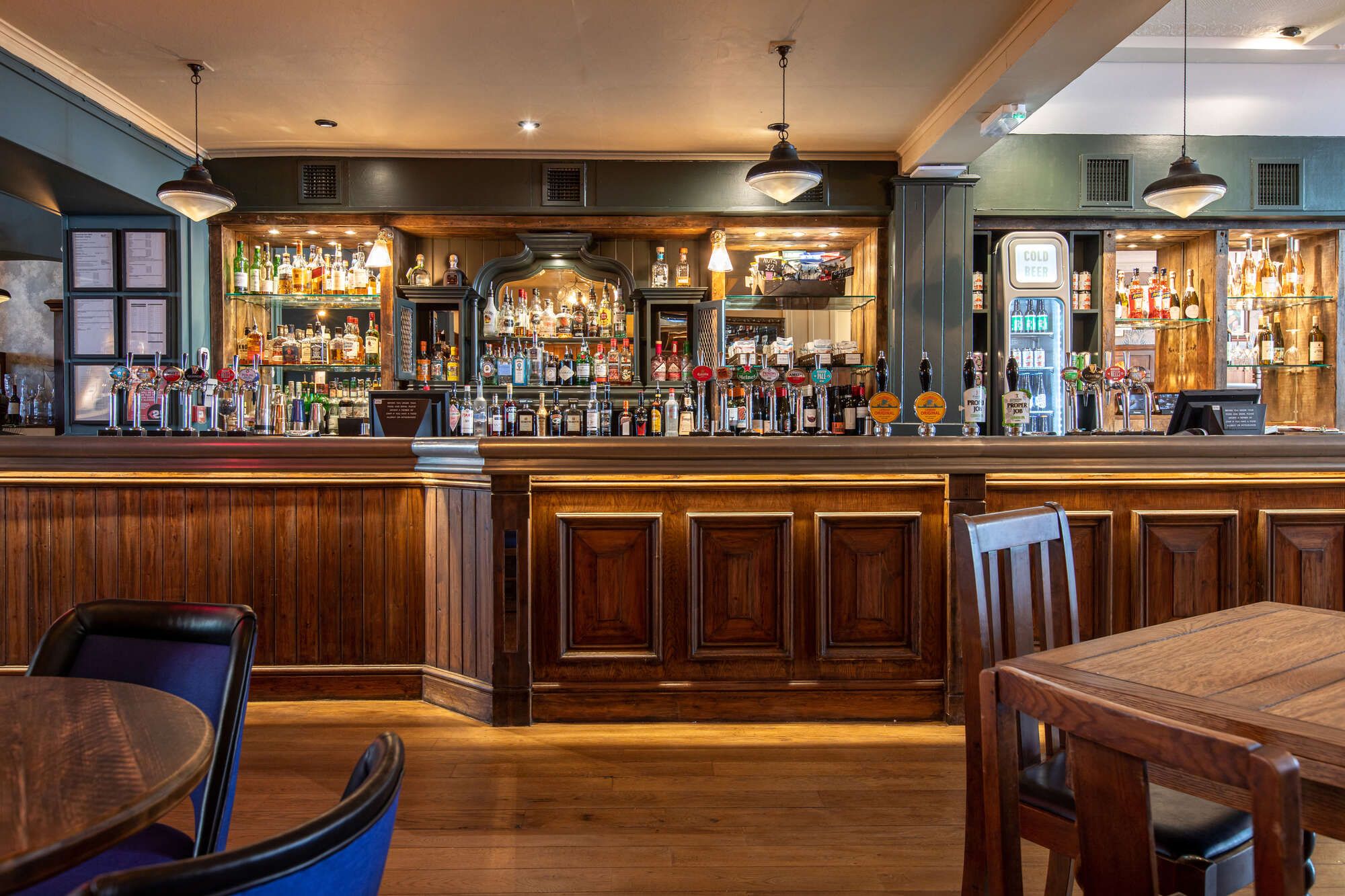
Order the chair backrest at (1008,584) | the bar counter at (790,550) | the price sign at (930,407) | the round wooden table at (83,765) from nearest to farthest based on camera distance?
the round wooden table at (83,765)
the chair backrest at (1008,584)
the bar counter at (790,550)
the price sign at (930,407)

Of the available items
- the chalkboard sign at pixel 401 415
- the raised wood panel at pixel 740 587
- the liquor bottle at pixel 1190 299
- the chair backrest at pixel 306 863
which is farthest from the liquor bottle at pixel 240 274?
the liquor bottle at pixel 1190 299

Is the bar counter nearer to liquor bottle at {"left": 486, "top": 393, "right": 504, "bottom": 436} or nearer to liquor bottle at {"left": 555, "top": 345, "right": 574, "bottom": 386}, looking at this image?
liquor bottle at {"left": 486, "top": 393, "right": 504, "bottom": 436}

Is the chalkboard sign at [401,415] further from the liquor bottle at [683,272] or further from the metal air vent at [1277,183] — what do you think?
the metal air vent at [1277,183]

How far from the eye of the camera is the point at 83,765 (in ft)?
3.11

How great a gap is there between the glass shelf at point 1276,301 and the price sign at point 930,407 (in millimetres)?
3807

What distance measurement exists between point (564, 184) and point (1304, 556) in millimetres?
4567

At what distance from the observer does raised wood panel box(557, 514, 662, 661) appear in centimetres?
303

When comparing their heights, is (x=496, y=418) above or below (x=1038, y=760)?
above

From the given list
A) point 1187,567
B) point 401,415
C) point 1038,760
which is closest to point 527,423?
point 401,415

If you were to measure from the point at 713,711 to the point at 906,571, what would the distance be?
879 millimetres

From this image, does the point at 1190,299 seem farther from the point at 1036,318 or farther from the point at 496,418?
the point at 496,418

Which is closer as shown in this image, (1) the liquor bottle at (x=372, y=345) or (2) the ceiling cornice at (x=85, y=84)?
(2) the ceiling cornice at (x=85, y=84)

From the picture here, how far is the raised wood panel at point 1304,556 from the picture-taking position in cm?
306

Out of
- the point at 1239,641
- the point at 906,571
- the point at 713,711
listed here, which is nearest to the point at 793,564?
the point at 906,571
